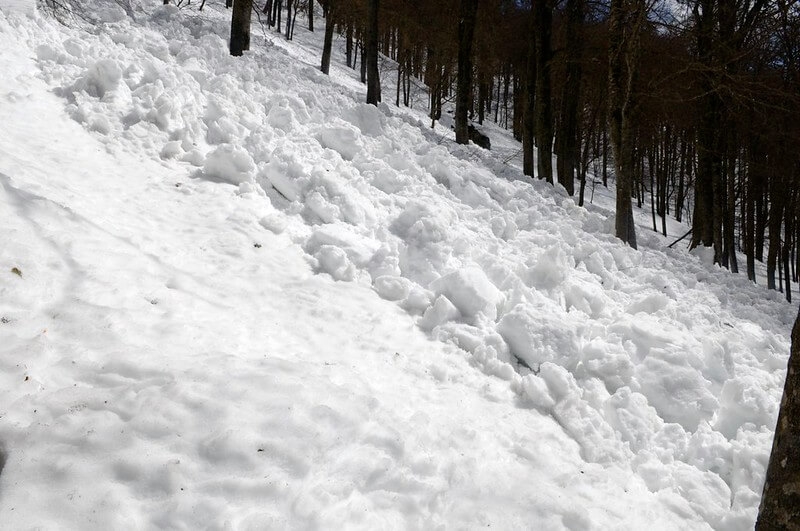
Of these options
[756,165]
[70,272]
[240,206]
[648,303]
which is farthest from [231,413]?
[756,165]

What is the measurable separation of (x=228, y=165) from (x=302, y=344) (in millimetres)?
2580

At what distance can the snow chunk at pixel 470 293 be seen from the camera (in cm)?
386

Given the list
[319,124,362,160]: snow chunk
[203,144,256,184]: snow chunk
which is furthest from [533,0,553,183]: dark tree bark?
[203,144,256,184]: snow chunk

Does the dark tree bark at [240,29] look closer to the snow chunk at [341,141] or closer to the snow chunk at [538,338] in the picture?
the snow chunk at [341,141]

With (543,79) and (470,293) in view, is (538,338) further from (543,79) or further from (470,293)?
(543,79)

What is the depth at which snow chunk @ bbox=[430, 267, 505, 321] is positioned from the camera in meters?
3.86

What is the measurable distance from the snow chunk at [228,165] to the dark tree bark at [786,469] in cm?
451

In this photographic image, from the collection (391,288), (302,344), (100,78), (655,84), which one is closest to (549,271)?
(391,288)

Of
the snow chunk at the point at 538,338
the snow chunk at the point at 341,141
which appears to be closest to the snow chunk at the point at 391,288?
the snow chunk at the point at 538,338

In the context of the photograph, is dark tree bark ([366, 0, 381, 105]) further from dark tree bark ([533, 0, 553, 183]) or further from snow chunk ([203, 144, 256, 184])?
snow chunk ([203, 144, 256, 184])

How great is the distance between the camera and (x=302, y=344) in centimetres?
316

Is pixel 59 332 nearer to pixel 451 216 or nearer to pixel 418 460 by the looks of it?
pixel 418 460

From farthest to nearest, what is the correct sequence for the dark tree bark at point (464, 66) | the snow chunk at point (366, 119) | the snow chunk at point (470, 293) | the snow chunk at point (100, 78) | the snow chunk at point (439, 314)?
the dark tree bark at point (464, 66) → the snow chunk at point (366, 119) → the snow chunk at point (100, 78) → the snow chunk at point (470, 293) → the snow chunk at point (439, 314)

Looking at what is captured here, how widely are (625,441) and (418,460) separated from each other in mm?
1477
